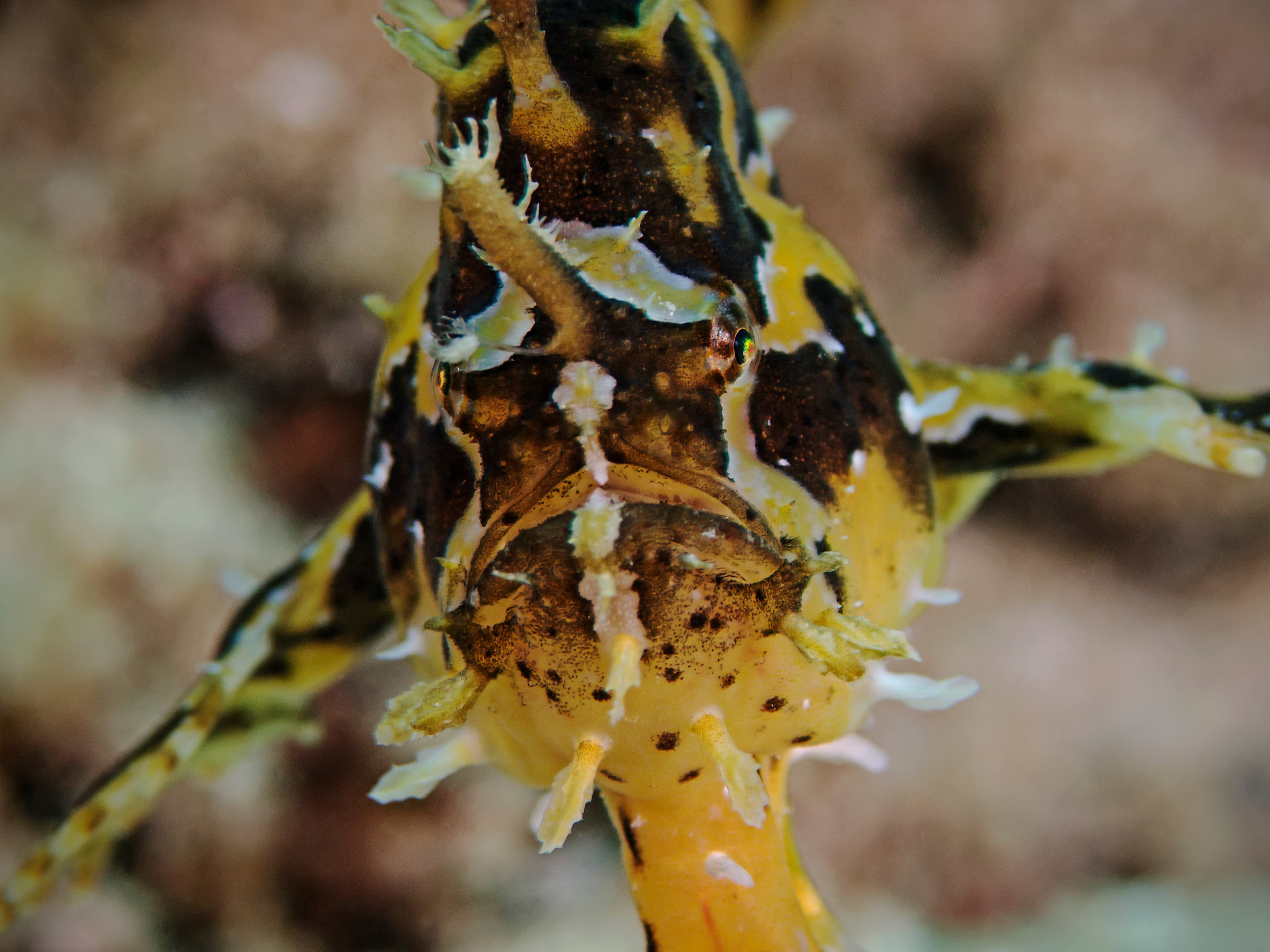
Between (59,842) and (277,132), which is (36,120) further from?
(59,842)

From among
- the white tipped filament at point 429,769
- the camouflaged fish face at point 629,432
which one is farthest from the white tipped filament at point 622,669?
the white tipped filament at point 429,769

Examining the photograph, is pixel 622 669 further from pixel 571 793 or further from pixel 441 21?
pixel 441 21

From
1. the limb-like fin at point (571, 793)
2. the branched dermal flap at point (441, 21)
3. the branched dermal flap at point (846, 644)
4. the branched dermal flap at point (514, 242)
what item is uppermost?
the branched dermal flap at point (441, 21)

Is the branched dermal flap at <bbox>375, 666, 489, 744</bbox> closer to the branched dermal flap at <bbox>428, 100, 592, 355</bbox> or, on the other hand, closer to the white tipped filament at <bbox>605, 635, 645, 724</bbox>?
the white tipped filament at <bbox>605, 635, 645, 724</bbox>

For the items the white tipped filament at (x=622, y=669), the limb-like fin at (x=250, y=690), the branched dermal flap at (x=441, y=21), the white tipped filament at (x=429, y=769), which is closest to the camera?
the white tipped filament at (x=622, y=669)

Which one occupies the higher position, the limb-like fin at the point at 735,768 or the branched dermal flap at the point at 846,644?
the branched dermal flap at the point at 846,644

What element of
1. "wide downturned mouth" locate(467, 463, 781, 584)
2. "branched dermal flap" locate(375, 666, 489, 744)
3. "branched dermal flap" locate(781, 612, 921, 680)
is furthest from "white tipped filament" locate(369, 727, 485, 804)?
"branched dermal flap" locate(781, 612, 921, 680)

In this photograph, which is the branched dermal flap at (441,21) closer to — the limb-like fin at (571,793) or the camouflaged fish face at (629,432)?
the camouflaged fish face at (629,432)

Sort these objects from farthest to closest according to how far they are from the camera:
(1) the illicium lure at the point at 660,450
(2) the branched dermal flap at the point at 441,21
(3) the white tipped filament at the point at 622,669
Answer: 1. (2) the branched dermal flap at the point at 441,21
2. (1) the illicium lure at the point at 660,450
3. (3) the white tipped filament at the point at 622,669
